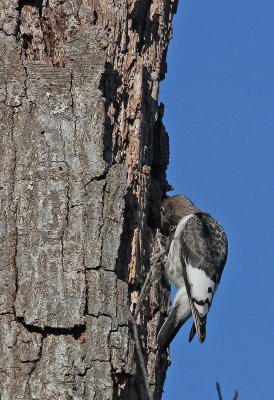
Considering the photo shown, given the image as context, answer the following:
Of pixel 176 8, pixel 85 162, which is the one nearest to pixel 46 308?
pixel 85 162

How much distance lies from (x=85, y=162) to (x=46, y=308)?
0.70m

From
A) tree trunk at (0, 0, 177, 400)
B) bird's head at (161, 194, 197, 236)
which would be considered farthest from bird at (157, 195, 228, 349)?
tree trunk at (0, 0, 177, 400)

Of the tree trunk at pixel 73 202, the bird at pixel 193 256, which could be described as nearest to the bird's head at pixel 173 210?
the bird at pixel 193 256

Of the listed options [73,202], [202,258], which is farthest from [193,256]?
[73,202]

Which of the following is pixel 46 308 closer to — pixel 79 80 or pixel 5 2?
pixel 79 80

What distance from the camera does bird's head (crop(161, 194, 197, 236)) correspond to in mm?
5891

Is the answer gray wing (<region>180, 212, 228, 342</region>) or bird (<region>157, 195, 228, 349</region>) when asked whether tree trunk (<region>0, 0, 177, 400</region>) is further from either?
gray wing (<region>180, 212, 228, 342</region>)

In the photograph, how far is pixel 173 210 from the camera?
20.2ft

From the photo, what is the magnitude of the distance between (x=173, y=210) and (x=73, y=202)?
7.61 feet

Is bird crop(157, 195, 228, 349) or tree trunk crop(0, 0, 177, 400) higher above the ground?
bird crop(157, 195, 228, 349)

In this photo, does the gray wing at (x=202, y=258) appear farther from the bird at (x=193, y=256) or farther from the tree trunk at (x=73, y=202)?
the tree trunk at (x=73, y=202)

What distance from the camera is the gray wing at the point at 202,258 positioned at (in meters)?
5.95

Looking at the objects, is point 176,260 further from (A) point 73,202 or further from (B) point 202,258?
(A) point 73,202

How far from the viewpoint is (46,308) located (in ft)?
12.1
